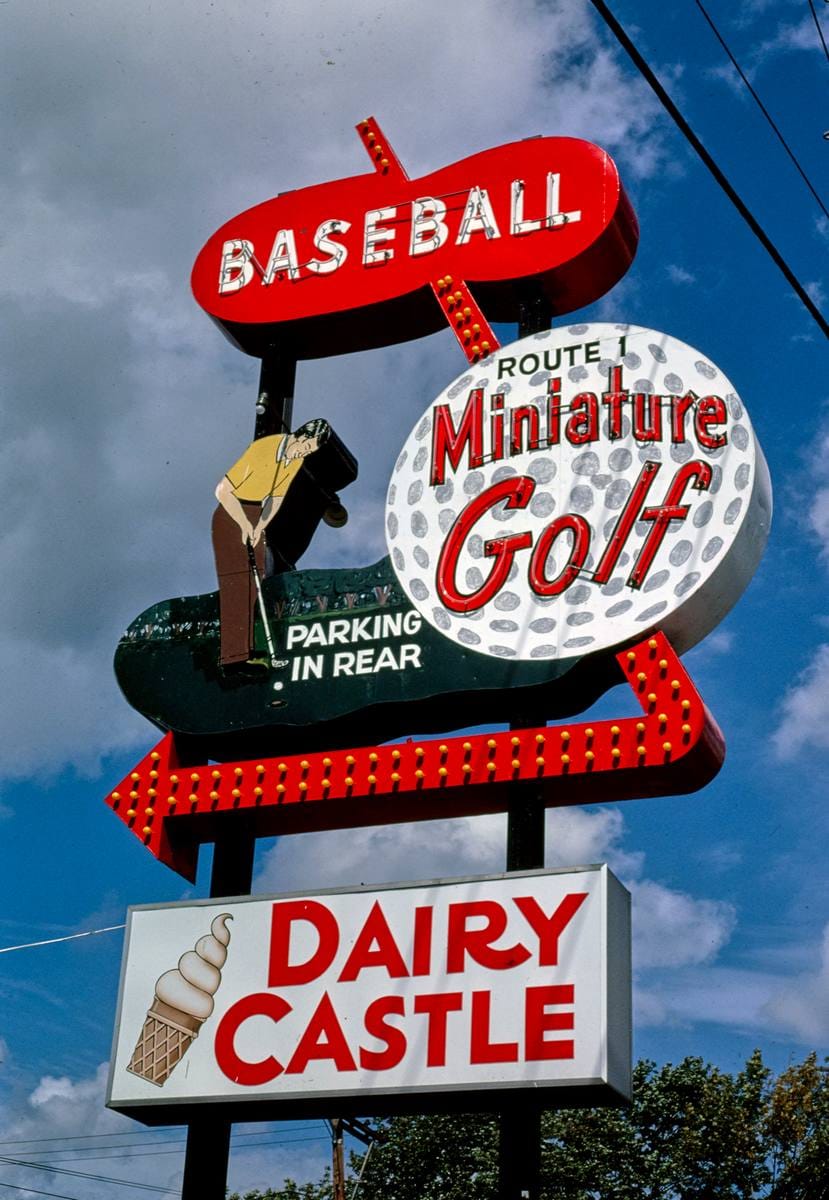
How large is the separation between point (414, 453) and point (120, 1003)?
5.10m

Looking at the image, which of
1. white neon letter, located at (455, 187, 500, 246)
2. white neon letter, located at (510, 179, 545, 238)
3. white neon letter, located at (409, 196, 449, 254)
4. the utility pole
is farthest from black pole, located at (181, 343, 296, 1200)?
the utility pole

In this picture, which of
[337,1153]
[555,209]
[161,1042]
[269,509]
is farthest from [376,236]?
[337,1153]

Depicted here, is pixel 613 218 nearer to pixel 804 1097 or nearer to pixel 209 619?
pixel 209 619

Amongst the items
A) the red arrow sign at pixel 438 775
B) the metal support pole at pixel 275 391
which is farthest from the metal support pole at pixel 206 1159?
the metal support pole at pixel 275 391

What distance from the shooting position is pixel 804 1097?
2955 cm

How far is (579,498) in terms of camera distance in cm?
1313

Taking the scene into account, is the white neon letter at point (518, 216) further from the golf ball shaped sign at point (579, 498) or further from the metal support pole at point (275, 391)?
the metal support pole at point (275, 391)

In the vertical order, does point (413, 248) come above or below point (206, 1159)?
above

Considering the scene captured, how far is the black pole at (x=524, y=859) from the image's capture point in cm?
1105

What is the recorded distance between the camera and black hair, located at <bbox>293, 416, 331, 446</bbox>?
48.7ft

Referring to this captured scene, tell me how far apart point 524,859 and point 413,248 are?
6.12 metres

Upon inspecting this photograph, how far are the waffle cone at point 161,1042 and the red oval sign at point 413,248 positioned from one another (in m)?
6.43

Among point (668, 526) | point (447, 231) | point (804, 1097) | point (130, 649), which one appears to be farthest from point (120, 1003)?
point (804, 1097)

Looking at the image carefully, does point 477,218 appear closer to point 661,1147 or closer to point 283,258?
point 283,258
